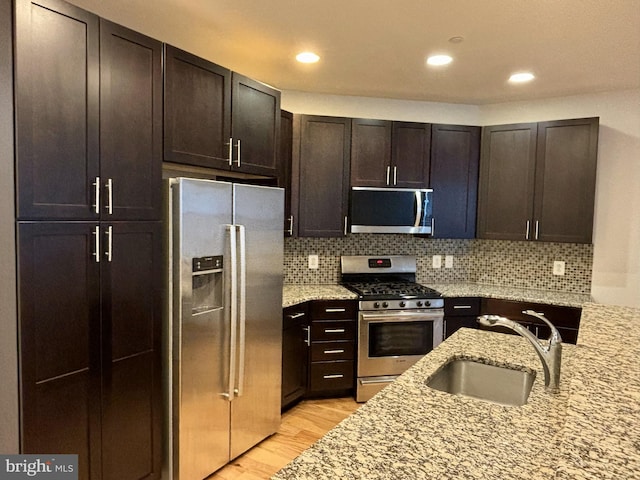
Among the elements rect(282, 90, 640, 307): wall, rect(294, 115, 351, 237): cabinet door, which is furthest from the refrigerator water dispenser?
rect(282, 90, 640, 307): wall

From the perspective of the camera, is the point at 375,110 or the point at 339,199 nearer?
the point at 339,199

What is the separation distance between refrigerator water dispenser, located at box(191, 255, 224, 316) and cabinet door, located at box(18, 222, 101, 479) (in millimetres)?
505

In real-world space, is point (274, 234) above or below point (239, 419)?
above

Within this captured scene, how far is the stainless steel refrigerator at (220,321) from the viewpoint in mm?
2182

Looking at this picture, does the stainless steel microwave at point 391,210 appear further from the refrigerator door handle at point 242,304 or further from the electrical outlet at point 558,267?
the refrigerator door handle at point 242,304

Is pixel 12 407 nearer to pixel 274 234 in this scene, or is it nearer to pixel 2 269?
pixel 2 269

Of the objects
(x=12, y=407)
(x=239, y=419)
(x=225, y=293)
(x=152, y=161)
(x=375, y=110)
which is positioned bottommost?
(x=239, y=419)

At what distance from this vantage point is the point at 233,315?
2447mm

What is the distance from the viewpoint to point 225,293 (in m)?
2.41

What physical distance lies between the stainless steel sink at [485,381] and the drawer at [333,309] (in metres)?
1.59

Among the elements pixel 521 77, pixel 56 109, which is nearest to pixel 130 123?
pixel 56 109

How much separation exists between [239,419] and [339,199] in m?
1.90

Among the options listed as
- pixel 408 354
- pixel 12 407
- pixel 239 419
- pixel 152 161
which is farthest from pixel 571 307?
pixel 12 407

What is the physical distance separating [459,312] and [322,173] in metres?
1.66
